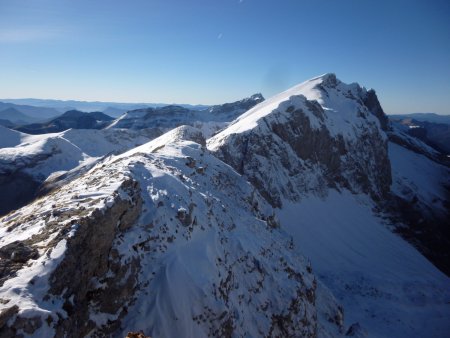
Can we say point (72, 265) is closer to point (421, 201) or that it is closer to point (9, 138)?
point (421, 201)

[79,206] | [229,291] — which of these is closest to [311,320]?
[229,291]

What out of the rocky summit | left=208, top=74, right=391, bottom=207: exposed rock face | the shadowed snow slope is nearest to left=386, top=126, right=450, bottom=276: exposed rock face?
the rocky summit

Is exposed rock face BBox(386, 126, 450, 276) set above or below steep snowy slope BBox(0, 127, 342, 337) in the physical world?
below

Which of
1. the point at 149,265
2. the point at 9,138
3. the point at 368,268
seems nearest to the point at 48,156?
the point at 9,138

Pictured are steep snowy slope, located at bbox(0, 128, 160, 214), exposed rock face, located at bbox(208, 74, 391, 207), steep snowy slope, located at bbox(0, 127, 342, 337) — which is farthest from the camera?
steep snowy slope, located at bbox(0, 128, 160, 214)

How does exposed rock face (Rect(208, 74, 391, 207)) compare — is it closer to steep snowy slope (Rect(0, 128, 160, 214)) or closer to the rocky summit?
the rocky summit

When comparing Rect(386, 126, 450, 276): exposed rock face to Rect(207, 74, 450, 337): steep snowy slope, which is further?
Rect(386, 126, 450, 276): exposed rock face
